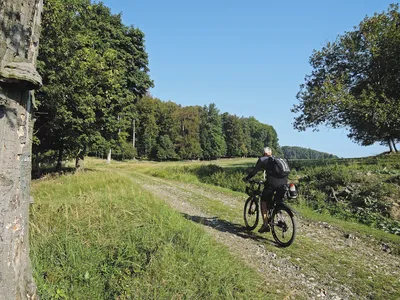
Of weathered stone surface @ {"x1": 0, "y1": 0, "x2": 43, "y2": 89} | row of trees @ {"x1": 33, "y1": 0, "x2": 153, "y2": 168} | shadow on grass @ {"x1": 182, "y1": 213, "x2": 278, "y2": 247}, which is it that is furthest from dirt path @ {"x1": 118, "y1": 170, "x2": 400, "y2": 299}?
row of trees @ {"x1": 33, "y1": 0, "x2": 153, "y2": 168}

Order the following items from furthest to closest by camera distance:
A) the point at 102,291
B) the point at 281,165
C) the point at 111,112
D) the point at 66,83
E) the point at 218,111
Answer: the point at 218,111 < the point at 111,112 < the point at 66,83 < the point at 281,165 < the point at 102,291

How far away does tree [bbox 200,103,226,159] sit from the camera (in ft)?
255

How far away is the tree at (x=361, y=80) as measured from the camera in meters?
16.5

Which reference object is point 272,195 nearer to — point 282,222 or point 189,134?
point 282,222

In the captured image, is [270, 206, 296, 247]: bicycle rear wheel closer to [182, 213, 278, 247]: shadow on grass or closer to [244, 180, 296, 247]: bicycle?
[244, 180, 296, 247]: bicycle

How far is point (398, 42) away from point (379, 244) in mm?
14538

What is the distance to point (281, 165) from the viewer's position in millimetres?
6465

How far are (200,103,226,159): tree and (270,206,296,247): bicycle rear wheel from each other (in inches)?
2738

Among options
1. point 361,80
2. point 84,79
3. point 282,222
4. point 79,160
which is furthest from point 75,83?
point 361,80

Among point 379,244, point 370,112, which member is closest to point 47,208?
point 379,244

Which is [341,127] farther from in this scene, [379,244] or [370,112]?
[379,244]

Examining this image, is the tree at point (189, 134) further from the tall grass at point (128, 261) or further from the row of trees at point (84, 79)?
the tall grass at point (128, 261)

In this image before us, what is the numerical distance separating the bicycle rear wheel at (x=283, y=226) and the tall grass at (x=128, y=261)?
164 cm

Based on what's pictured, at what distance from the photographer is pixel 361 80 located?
1964cm
